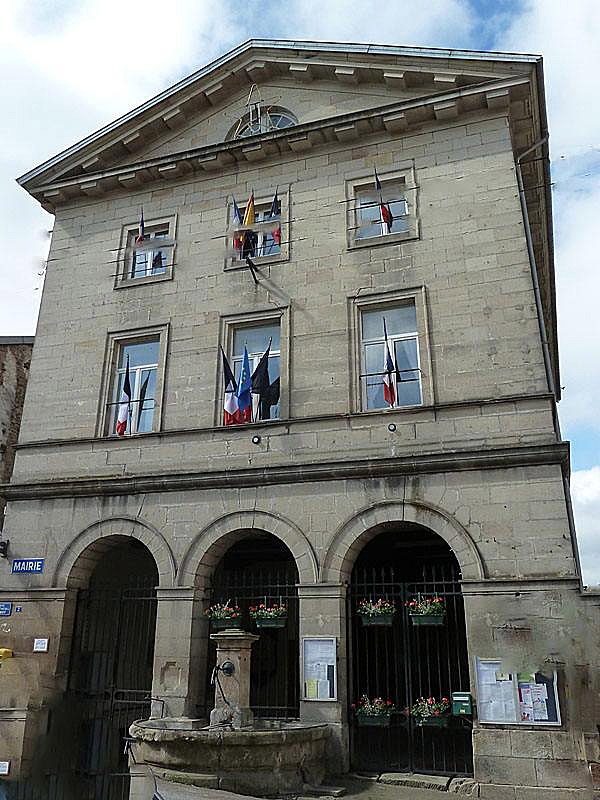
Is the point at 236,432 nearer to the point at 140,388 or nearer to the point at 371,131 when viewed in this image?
the point at 140,388

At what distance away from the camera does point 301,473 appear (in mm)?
11578

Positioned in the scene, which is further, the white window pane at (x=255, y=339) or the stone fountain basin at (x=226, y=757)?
the white window pane at (x=255, y=339)

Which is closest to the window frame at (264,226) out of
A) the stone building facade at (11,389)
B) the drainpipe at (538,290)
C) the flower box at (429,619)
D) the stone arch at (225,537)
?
the drainpipe at (538,290)

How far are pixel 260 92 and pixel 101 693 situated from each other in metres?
12.6

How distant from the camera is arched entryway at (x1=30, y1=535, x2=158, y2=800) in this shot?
11.7m

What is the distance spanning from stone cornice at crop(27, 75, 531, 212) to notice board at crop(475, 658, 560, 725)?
9.70 m

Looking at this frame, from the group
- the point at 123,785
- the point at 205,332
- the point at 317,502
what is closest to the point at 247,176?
the point at 205,332

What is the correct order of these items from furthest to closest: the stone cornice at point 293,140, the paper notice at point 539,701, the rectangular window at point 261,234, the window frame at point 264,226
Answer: the rectangular window at point 261,234 < the window frame at point 264,226 < the stone cornice at point 293,140 < the paper notice at point 539,701

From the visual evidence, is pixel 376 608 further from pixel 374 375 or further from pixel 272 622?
pixel 374 375

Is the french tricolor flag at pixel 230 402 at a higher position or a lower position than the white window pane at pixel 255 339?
lower

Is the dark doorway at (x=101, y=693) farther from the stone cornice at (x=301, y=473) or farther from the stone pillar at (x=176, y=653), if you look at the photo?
the stone cornice at (x=301, y=473)

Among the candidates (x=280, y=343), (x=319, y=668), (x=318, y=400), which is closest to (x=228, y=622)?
(x=319, y=668)

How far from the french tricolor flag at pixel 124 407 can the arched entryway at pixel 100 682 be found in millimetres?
2090

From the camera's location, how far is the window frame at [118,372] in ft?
43.3
